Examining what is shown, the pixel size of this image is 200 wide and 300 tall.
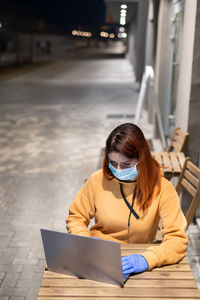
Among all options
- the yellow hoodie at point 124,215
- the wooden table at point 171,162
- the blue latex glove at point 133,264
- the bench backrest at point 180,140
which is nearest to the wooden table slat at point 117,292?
the blue latex glove at point 133,264

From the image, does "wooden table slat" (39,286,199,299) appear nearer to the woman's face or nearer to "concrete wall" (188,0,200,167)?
the woman's face

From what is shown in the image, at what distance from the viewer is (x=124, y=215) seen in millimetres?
2748

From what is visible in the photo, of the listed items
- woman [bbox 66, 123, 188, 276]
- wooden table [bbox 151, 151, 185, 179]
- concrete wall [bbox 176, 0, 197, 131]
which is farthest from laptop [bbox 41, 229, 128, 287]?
concrete wall [bbox 176, 0, 197, 131]

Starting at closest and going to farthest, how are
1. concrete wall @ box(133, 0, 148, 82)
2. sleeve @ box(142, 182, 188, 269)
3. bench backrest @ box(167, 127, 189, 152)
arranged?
sleeve @ box(142, 182, 188, 269) → bench backrest @ box(167, 127, 189, 152) → concrete wall @ box(133, 0, 148, 82)

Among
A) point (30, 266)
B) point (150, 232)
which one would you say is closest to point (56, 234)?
point (150, 232)

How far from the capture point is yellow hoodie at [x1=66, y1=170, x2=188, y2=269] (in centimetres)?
264

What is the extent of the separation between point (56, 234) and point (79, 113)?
11833mm

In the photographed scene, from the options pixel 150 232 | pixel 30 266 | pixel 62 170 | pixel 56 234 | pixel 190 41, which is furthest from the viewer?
pixel 62 170

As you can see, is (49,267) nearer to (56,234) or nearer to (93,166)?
(56,234)

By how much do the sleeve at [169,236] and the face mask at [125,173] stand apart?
9.2 inches

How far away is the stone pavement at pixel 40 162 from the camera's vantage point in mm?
4569

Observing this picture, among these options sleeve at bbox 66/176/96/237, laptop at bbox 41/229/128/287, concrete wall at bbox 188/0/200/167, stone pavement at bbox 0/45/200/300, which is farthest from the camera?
concrete wall at bbox 188/0/200/167

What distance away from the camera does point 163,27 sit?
934cm

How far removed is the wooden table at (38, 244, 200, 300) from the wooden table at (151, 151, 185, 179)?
264 cm
